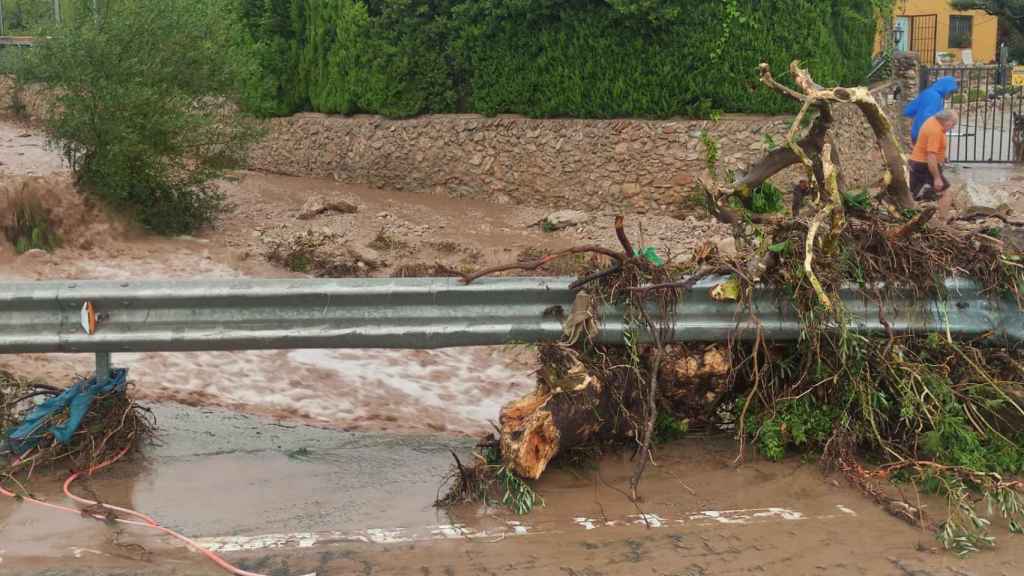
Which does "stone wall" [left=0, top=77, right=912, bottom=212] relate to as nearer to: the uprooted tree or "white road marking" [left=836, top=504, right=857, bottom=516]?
the uprooted tree

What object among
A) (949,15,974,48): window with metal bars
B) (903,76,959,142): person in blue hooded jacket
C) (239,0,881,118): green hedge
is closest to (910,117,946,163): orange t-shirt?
(903,76,959,142): person in blue hooded jacket

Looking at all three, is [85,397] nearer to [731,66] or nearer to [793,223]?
[793,223]

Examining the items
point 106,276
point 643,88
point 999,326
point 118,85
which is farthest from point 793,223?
point 643,88

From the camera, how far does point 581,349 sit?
5293mm

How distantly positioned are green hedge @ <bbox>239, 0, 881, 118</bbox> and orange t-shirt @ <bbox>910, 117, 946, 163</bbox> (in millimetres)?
2192

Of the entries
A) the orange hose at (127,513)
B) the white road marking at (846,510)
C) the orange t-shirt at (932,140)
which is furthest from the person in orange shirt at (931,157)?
the orange hose at (127,513)

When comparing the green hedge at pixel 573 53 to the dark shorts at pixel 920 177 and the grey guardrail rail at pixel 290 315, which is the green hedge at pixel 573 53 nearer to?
the dark shorts at pixel 920 177

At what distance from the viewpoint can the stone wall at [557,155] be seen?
14.6 m

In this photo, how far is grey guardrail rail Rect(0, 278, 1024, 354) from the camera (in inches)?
204

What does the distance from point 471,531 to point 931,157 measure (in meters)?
9.39

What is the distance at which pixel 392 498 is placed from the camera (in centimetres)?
503

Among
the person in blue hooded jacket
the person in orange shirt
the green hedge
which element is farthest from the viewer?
the green hedge

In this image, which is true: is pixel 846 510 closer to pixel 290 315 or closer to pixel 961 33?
pixel 290 315

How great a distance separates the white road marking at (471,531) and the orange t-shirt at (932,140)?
8.48 meters
